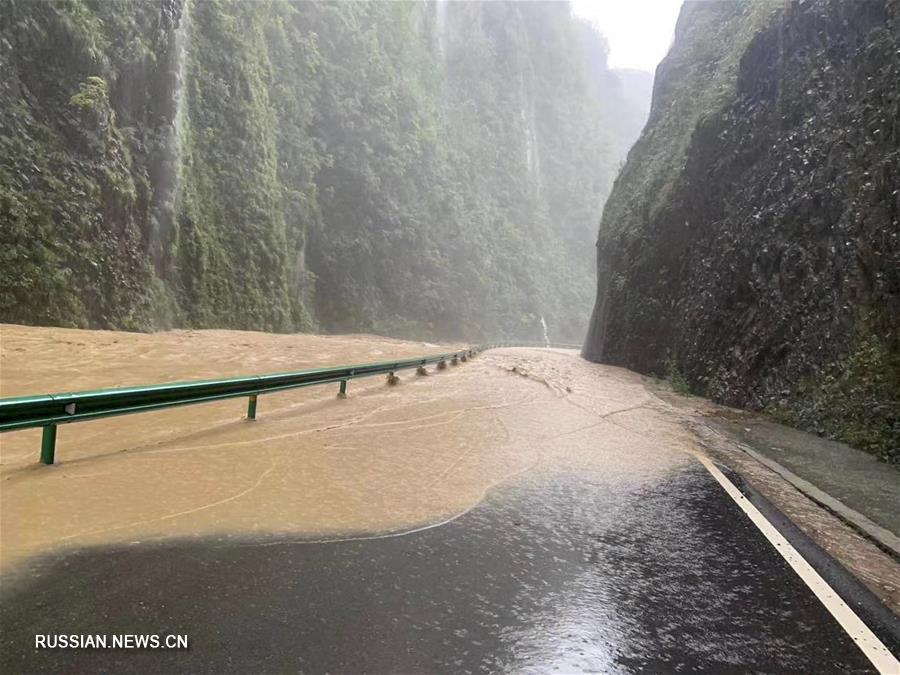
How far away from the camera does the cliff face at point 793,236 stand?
10.8m

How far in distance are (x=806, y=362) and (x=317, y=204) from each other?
40834 millimetres

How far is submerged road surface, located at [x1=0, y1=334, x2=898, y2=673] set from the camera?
2990mm

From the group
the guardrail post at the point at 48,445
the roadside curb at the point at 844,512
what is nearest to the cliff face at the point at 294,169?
the guardrail post at the point at 48,445

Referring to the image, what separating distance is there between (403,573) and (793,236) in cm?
1387

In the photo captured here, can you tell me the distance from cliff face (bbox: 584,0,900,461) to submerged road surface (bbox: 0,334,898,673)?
6.00m

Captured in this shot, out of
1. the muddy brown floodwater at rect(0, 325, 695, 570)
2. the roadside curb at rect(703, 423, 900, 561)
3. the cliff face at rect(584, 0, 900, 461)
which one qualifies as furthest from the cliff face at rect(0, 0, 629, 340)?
the cliff face at rect(584, 0, 900, 461)

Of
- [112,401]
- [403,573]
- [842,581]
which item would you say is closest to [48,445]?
[112,401]

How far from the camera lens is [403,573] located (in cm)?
390

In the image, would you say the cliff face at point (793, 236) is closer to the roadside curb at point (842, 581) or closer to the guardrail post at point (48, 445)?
the roadside curb at point (842, 581)

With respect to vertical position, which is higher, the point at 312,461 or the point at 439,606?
the point at 439,606

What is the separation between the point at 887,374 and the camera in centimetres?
983

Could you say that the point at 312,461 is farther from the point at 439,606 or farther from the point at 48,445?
the point at 439,606

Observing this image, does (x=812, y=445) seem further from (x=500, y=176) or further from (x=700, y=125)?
(x=500, y=176)

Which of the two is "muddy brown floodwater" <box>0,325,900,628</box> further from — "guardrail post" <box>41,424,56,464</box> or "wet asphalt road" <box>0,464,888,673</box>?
"wet asphalt road" <box>0,464,888,673</box>
